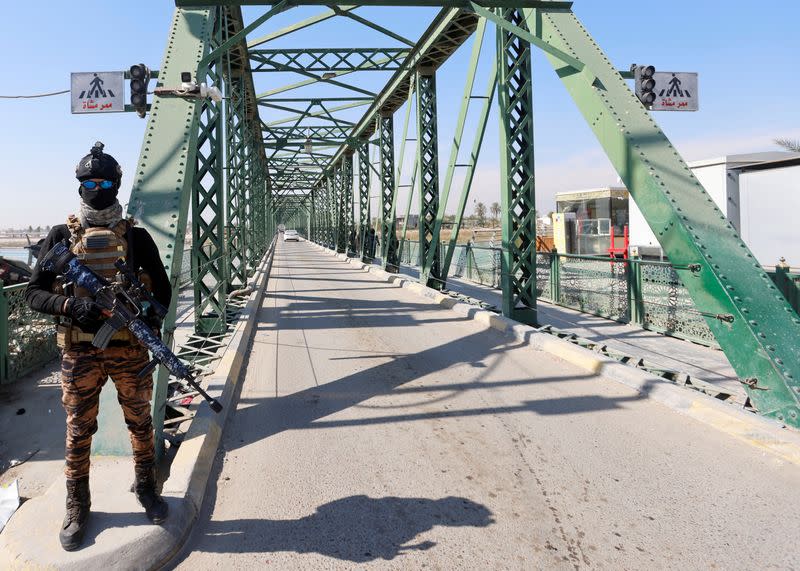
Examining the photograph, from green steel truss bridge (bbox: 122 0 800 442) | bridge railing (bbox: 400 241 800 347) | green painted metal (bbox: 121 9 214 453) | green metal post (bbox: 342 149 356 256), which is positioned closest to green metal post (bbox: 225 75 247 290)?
green steel truss bridge (bbox: 122 0 800 442)

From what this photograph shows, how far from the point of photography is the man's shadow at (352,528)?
9.87ft

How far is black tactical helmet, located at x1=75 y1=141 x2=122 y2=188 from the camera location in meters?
2.89

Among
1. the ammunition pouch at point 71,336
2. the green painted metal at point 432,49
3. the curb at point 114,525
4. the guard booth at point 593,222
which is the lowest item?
the curb at point 114,525

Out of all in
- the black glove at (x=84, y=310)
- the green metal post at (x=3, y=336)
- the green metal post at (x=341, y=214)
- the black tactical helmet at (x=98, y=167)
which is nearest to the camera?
the black glove at (x=84, y=310)

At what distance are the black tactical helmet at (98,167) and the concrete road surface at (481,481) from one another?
2173mm

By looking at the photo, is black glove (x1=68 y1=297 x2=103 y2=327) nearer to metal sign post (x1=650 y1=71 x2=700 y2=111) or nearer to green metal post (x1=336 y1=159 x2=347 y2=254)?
metal sign post (x1=650 y1=71 x2=700 y2=111)

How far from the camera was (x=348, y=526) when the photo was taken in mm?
3221

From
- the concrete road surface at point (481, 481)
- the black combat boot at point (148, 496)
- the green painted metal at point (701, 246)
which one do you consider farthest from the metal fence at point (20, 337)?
the green painted metal at point (701, 246)

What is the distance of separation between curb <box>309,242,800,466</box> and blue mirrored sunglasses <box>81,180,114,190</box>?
16.4ft

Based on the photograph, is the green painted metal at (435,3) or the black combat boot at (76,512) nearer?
the black combat boot at (76,512)

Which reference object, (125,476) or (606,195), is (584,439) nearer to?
(125,476)

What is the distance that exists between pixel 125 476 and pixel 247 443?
1208 millimetres

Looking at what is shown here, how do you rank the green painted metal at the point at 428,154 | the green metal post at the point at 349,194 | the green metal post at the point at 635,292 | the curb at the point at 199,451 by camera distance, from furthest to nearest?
the green metal post at the point at 349,194 < the green painted metal at the point at 428,154 < the green metal post at the point at 635,292 < the curb at the point at 199,451

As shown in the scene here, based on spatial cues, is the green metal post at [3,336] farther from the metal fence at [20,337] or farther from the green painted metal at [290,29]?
the green painted metal at [290,29]
